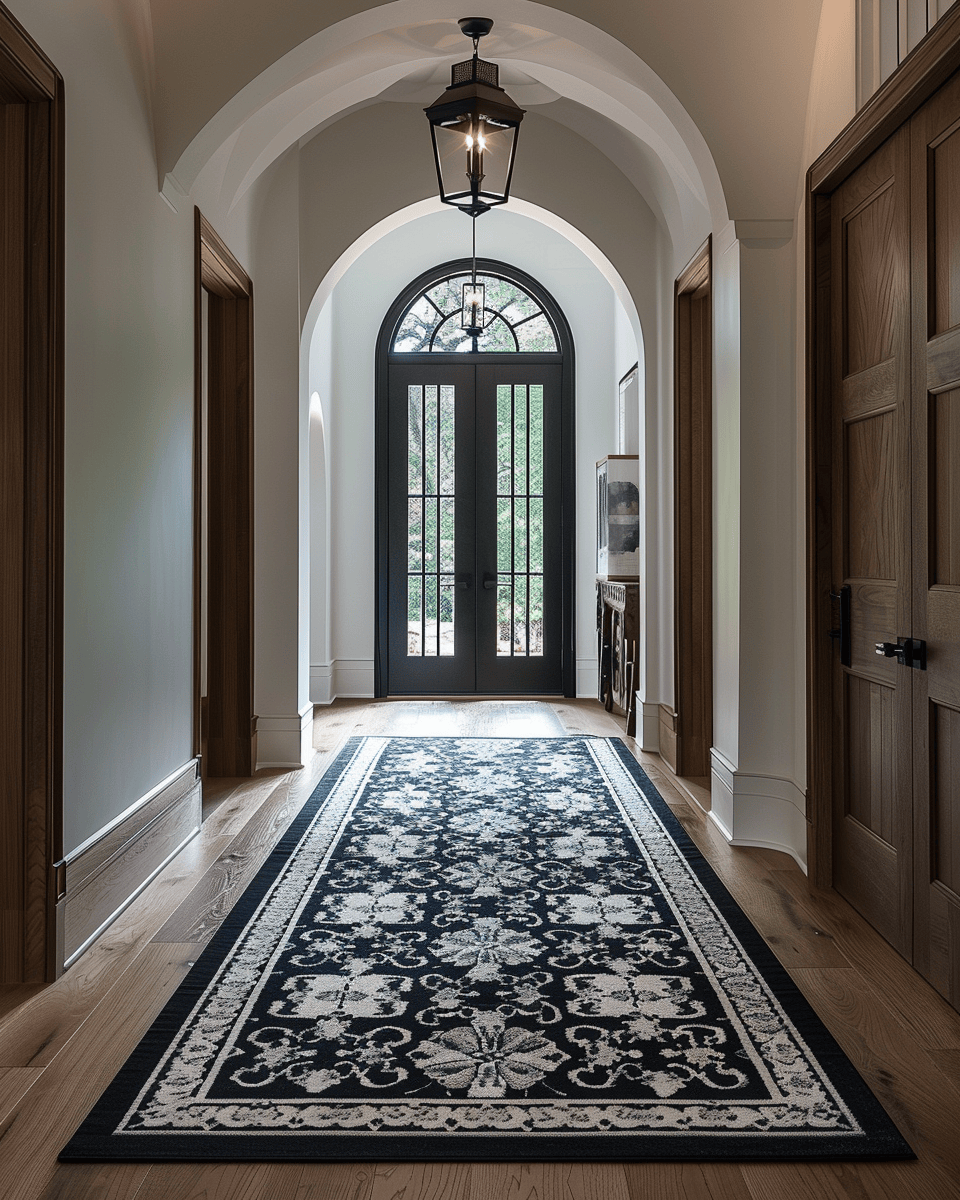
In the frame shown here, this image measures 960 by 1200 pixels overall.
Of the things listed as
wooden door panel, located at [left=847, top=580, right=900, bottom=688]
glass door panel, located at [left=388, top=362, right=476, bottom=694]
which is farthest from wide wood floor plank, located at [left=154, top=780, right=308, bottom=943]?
glass door panel, located at [left=388, top=362, right=476, bottom=694]

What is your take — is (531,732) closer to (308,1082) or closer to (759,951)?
(759,951)

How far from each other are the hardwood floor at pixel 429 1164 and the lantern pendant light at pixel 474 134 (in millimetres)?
2693

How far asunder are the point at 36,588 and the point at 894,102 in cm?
267

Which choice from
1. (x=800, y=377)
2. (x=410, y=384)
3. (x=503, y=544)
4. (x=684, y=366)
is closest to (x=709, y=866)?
(x=800, y=377)

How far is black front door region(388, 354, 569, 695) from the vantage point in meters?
8.30

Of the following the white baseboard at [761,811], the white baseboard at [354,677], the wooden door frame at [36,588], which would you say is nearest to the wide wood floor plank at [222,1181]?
the wooden door frame at [36,588]

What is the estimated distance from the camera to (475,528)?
8.36m

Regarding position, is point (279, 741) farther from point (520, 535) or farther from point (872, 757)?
point (520, 535)

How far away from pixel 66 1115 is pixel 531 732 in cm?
464

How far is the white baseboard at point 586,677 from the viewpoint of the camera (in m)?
8.22

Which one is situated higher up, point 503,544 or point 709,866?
point 503,544

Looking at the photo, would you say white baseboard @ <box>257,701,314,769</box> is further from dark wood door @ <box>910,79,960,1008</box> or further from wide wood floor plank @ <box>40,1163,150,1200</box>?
wide wood floor plank @ <box>40,1163,150,1200</box>

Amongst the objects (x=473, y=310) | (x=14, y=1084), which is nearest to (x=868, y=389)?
(x=14, y=1084)

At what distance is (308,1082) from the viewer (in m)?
2.12
